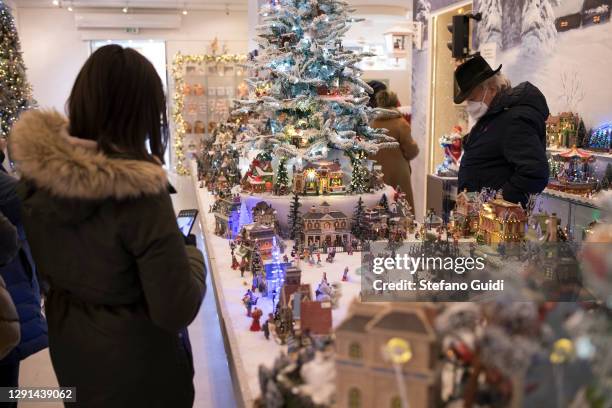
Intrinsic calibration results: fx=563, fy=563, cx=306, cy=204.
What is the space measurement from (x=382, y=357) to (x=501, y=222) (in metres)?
1.70

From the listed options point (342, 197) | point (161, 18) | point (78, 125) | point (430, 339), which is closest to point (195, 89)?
point (161, 18)

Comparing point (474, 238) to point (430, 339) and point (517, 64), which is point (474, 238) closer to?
point (430, 339)

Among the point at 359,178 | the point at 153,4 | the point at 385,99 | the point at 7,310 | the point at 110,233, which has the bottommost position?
the point at 7,310

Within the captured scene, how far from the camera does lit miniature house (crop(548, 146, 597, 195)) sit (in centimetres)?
414

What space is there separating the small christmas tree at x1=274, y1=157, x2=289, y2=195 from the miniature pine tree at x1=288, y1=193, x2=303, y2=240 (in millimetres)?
166

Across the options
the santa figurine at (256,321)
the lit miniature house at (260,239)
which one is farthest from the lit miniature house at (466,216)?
the santa figurine at (256,321)

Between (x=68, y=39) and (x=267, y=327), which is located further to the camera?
(x=68, y=39)

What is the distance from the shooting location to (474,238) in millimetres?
2705

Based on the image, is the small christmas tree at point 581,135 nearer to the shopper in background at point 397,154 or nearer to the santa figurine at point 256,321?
the shopper in background at point 397,154

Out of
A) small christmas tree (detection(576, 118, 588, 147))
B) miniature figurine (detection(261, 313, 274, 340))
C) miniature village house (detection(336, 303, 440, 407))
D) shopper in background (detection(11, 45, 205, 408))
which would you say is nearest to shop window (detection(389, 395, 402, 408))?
miniature village house (detection(336, 303, 440, 407))

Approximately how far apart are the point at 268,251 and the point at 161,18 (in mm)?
11031

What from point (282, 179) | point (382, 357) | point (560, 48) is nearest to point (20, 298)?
point (282, 179)

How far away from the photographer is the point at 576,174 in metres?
4.24

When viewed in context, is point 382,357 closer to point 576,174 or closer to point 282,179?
point 282,179
